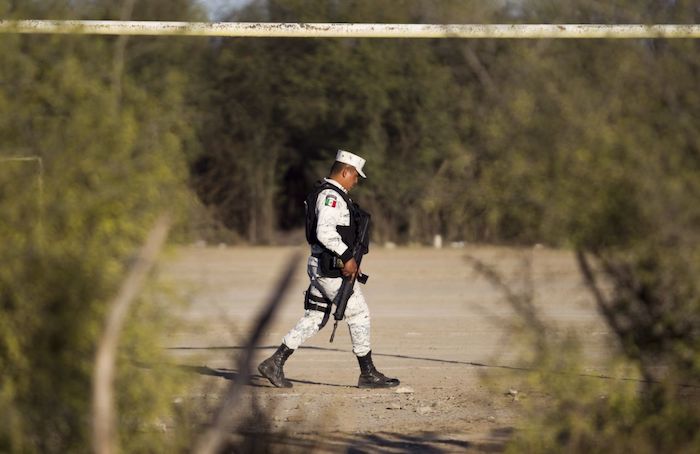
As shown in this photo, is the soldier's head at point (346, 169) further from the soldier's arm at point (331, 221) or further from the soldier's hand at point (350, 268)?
the soldier's hand at point (350, 268)

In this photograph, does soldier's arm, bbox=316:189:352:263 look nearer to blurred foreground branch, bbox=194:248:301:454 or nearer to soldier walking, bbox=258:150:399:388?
soldier walking, bbox=258:150:399:388

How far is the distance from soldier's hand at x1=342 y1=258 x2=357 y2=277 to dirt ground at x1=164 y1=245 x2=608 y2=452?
852mm

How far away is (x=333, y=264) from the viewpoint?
1165cm

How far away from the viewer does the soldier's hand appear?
38.0 feet

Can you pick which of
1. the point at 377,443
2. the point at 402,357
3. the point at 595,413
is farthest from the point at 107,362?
the point at 402,357

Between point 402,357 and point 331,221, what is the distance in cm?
313

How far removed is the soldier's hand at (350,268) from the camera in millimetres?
11578

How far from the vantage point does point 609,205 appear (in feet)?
21.9

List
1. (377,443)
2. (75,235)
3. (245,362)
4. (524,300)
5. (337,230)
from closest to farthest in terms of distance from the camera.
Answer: (245,362) → (75,235) → (524,300) → (377,443) → (337,230)

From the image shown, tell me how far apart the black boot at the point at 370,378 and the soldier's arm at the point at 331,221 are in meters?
0.89

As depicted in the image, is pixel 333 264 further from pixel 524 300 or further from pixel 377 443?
pixel 524 300

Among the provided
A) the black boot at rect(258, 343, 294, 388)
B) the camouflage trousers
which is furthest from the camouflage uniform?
the black boot at rect(258, 343, 294, 388)

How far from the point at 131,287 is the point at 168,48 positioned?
105 ft

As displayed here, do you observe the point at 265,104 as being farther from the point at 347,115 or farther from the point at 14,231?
the point at 14,231
